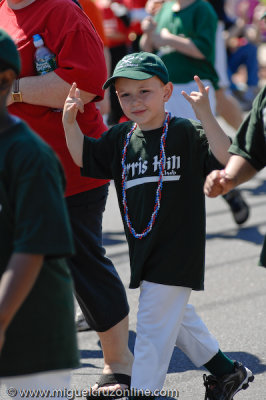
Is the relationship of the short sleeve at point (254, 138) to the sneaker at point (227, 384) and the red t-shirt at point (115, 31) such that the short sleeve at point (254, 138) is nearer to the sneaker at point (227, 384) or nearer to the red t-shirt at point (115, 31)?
the sneaker at point (227, 384)

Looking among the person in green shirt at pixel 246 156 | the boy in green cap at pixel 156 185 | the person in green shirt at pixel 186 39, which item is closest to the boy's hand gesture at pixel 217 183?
the person in green shirt at pixel 246 156

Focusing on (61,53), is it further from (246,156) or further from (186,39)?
(186,39)

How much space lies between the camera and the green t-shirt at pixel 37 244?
2.24 meters

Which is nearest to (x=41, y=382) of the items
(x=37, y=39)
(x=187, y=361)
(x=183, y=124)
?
(x=183, y=124)

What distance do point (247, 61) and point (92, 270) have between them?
9.46 m

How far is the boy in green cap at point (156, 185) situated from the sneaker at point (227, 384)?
348 millimetres

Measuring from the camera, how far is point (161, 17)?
6.50 meters

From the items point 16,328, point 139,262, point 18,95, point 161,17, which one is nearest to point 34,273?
point 16,328

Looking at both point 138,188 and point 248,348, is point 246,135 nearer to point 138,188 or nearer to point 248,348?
point 138,188

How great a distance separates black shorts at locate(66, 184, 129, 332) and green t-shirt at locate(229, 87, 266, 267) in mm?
904

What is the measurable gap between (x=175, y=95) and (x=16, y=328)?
3699 mm

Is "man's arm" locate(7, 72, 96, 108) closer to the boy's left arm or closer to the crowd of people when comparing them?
the crowd of people

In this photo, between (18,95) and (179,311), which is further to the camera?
(18,95)

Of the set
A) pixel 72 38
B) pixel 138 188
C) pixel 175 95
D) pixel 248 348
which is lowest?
pixel 248 348
